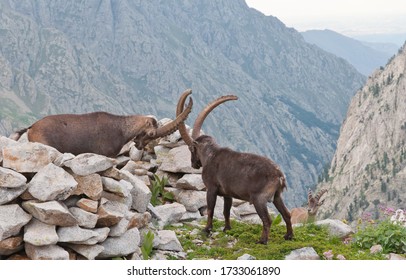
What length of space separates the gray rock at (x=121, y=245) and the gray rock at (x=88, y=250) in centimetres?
26

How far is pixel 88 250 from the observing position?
1098 centimetres

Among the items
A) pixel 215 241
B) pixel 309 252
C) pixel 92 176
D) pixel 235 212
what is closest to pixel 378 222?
pixel 309 252

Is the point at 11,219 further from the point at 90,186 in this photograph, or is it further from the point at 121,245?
the point at 121,245

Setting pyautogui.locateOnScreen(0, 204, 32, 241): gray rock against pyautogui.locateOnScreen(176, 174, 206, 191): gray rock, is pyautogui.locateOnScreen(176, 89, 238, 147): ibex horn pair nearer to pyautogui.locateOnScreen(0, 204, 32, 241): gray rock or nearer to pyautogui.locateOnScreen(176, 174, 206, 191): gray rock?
pyautogui.locateOnScreen(176, 174, 206, 191): gray rock

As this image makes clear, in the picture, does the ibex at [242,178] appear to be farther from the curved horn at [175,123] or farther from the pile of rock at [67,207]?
the pile of rock at [67,207]

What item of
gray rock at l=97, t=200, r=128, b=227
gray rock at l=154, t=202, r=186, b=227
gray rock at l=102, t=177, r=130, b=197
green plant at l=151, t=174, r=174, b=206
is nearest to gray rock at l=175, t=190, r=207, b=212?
green plant at l=151, t=174, r=174, b=206

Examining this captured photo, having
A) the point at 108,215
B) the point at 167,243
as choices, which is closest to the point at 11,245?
the point at 108,215

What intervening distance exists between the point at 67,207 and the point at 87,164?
0.99 m

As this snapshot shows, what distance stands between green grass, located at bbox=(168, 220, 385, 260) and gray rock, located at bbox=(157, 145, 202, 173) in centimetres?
312

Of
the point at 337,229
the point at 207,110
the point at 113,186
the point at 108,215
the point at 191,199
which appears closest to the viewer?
the point at 108,215

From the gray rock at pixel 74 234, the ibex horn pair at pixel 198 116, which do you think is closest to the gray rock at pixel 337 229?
the ibex horn pair at pixel 198 116

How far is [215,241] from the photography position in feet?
44.1

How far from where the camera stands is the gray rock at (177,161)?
17.9 meters

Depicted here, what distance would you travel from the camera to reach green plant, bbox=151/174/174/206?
1688 centimetres
